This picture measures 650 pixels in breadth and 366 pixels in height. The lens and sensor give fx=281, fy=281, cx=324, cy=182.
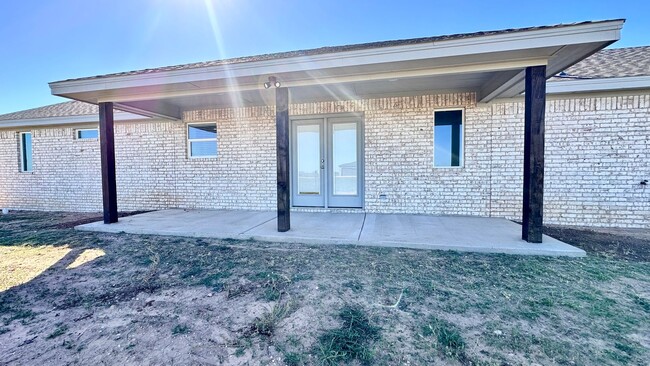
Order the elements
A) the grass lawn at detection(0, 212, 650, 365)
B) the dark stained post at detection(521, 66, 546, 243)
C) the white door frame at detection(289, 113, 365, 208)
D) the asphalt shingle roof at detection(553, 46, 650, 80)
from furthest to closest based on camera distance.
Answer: the white door frame at detection(289, 113, 365, 208) → the asphalt shingle roof at detection(553, 46, 650, 80) → the dark stained post at detection(521, 66, 546, 243) → the grass lawn at detection(0, 212, 650, 365)

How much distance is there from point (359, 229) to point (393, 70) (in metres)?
2.70

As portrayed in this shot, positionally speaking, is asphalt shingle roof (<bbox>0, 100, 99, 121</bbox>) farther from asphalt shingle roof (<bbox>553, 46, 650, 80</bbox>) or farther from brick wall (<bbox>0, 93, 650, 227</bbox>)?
asphalt shingle roof (<bbox>553, 46, 650, 80</bbox>)

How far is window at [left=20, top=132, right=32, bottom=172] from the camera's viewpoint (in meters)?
9.05

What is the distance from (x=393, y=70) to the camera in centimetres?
438

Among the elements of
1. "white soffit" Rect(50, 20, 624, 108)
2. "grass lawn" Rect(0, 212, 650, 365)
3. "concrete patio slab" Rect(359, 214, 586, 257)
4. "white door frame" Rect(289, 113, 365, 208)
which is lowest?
"grass lawn" Rect(0, 212, 650, 365)

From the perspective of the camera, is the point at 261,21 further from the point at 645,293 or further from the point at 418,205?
the point at 645,293

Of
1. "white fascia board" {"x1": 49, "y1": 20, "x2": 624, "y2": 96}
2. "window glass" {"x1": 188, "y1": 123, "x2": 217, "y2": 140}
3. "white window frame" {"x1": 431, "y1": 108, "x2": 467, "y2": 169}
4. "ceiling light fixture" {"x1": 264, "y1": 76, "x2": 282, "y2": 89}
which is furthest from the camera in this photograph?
"window glass" {"x1": 188, "y1": 123, "x2": 217, "y2": 140}

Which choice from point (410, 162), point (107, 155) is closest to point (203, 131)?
point (107, 155)

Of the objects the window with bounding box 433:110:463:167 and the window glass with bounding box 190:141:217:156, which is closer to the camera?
the window with bounding box 433:110:463:167

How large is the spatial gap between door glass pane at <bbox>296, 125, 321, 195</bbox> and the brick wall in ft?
1.59

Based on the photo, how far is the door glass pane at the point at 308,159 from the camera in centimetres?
708

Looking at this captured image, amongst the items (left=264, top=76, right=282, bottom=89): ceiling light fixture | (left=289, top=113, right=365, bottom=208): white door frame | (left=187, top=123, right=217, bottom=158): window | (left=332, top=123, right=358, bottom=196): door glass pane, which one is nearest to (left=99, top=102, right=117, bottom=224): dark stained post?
(left=187, top=123, right=217, bottom=158): window

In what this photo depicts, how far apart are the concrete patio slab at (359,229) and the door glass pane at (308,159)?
809 millimetres

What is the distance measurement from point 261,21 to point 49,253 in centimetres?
744
